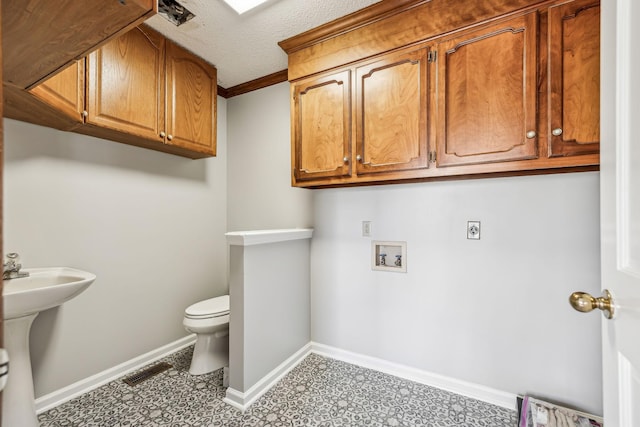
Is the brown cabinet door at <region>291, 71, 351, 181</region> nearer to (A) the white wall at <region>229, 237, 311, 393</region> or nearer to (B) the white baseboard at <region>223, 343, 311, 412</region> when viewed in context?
(A) the white wall at <region>229, 237, 311, 393</region>

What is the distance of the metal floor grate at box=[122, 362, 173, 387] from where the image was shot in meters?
1.98

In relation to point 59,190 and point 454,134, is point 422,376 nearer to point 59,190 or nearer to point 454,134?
point 454,134

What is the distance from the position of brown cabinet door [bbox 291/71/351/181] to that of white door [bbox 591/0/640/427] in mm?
1271

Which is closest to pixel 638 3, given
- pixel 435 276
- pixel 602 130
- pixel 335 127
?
pixel 602 130

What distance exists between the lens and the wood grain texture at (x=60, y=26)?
2.69 ft

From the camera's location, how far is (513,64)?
4.67ft

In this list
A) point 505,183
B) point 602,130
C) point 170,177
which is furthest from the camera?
point 170,177

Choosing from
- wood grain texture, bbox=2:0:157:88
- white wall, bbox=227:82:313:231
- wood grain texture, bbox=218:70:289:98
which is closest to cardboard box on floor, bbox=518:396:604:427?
white wall, bbox=227:82:313:231

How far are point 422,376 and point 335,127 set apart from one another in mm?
1794

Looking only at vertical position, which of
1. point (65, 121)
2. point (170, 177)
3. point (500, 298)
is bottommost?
point (500, 298)

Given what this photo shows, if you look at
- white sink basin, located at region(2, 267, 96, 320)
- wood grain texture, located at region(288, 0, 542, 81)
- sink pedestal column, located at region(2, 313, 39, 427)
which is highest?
wood grain texture, located at region(288, 0, 542, 81)

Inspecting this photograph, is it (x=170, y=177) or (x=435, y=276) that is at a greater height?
(x=170, y=177)

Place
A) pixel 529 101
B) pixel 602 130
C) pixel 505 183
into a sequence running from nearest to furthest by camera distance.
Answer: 1. pixel 602 130
2. pixel 529 101
3. pixel 505 183

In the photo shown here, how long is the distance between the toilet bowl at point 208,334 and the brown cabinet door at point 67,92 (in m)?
1.42
